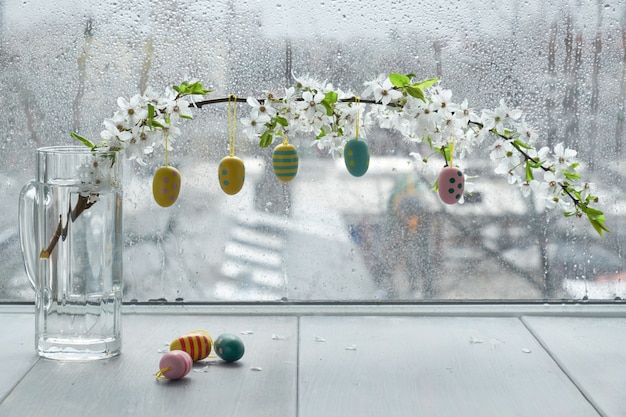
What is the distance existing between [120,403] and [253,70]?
588 millimetres

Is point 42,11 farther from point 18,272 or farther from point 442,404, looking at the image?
point 442,404

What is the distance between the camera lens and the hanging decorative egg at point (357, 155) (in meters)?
1.10

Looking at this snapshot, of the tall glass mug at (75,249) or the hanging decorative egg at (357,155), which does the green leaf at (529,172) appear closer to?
the hanging decorative egg at (357,155)

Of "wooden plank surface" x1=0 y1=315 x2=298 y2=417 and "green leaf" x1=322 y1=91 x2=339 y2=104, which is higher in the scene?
"green leaf" x1=322 y1=91 x2=339 y2=104

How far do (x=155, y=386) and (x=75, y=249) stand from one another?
186 mm

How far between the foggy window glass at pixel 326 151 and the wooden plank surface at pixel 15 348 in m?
0.16

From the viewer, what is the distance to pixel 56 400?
3.14ft

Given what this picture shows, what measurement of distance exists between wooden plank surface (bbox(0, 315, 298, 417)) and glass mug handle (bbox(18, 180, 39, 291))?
0.35 feet

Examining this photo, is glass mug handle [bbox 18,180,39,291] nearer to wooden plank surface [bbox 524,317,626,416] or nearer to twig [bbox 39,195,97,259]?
twig [bbox 39,195,97,259]

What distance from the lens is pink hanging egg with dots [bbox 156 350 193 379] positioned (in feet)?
3.33

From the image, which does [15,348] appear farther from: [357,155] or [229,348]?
[357,155]

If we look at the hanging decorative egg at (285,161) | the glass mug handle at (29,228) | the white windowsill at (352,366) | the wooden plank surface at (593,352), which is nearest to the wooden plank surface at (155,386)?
the white windowsill at (352,366)

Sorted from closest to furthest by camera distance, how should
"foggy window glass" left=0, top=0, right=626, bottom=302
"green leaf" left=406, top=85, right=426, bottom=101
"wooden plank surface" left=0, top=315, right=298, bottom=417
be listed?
"wooden plank surface" left=0, top=315, right=298, bottom=417
"green leaf" left=406, top=85, right=426, bottom=101
"foggy window glass" left=0, top=0, right=626, bottom=302

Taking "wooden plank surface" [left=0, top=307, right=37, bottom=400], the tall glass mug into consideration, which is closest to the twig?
the tall glass mug
